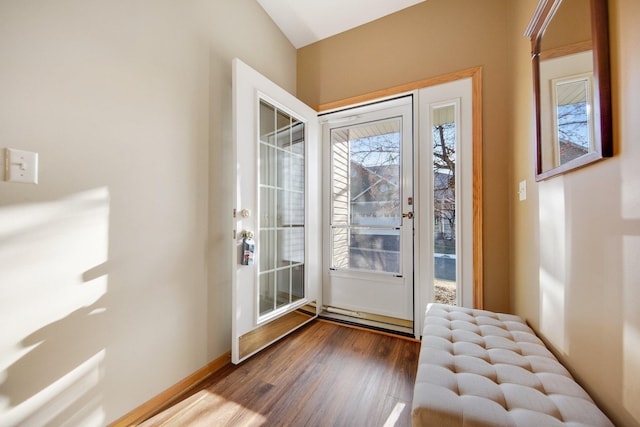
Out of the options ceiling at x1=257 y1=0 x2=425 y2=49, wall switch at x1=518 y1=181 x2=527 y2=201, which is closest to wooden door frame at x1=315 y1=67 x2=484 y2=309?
wall switch at x1=518 y1=181 x2=527 y2=201

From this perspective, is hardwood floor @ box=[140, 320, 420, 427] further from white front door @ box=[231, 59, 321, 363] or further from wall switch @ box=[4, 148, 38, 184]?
wall switch @ box=[4, 148, 38, 184]

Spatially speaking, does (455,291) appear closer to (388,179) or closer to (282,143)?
(388,179)

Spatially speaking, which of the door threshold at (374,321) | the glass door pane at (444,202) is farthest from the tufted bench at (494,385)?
the door threshold at (374,321)

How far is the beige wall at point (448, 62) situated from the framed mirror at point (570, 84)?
0.53 meters

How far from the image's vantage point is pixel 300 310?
7.16ft

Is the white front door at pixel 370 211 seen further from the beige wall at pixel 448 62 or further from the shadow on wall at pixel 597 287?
the shadow on wall at pixel 597 287

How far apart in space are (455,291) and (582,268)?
1.05 meters

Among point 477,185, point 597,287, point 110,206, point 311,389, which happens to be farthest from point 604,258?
point 110,206

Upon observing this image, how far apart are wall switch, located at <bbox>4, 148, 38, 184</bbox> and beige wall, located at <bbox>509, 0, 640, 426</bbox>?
1.94m

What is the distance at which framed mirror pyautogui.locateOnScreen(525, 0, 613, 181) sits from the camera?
0.78m

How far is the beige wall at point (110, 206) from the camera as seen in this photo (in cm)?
92

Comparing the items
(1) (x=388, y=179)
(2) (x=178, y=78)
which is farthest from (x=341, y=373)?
(2) (x=178, y=78)

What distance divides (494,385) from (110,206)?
5.52ft

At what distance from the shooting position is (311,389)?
4.65 ft
